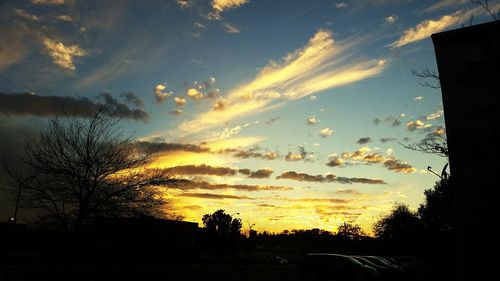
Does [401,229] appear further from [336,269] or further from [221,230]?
[336,269]

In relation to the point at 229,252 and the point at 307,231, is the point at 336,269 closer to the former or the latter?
the point at 229,252

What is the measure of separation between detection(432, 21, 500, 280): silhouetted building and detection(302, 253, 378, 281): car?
4761 millimetres

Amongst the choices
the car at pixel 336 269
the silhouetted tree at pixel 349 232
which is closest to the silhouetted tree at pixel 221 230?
the silhouetted tree at pixel 349 232

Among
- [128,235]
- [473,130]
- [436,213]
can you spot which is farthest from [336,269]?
[436,213]

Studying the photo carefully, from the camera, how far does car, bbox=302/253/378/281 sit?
19797mm

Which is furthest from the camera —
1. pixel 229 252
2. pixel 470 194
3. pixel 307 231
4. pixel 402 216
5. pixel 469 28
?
pixel 307 231

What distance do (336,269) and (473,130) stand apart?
33.4 ft

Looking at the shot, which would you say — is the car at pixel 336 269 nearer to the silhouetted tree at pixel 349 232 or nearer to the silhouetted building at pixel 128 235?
the silhouetted building at pixel 128 235

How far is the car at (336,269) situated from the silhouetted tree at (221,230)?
231ft

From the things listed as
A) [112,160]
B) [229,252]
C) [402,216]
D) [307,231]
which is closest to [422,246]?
[402,216]

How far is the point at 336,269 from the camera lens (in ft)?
66.8

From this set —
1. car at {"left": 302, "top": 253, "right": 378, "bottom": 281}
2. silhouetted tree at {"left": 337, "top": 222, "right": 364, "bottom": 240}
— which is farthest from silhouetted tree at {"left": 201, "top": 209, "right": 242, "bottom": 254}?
car at {"left": 302, "top": 253, "right": 378, "bottom": 281}

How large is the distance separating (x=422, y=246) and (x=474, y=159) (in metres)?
48.1

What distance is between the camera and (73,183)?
19062mm
